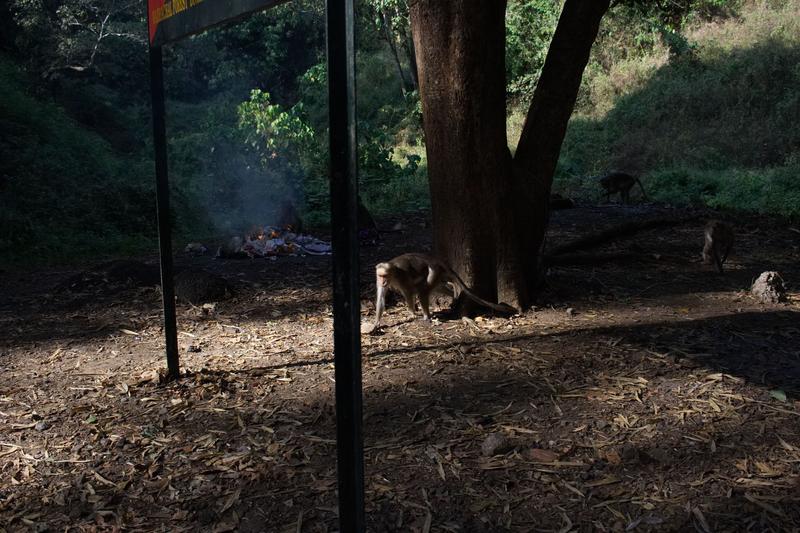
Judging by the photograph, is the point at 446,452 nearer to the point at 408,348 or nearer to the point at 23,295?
the point at 408,348

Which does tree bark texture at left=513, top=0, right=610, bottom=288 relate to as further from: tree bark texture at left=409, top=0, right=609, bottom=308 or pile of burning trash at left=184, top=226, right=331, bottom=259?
pile of burning trash at left=184, top=226, right=331, bottom=259

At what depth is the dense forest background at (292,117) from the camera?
46.3 ft

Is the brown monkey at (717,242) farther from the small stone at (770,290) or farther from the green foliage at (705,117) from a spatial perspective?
the green foliage at (705,117)

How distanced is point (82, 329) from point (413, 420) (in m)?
4.08

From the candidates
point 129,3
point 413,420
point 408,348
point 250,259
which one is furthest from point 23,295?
point 129,3

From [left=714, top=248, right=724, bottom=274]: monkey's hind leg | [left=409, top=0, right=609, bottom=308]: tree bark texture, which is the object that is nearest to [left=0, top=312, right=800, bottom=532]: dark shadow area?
[left=409, top=0, right=609, bottom=308]: tree bark texture

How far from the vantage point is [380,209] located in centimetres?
1547

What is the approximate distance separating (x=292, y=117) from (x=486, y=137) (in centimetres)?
977

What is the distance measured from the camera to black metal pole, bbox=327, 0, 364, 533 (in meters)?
2.57

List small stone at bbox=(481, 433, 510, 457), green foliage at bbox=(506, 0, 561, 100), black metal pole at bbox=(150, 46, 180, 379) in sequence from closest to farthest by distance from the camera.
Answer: small stone at bbox=(481, 433, 510, 457) < black metal pole at bbox=(150, 46, 180, 379) < green foliage at bbox=(506, 0, 561, 100)

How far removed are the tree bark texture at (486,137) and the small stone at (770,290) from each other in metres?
2.15

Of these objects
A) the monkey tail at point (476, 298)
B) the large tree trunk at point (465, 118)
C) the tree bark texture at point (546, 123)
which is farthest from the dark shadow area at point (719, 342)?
the tree bark texture at point (546, 123)

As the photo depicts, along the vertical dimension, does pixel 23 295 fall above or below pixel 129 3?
below

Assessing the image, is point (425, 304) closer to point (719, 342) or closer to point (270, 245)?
point (719, 342)
